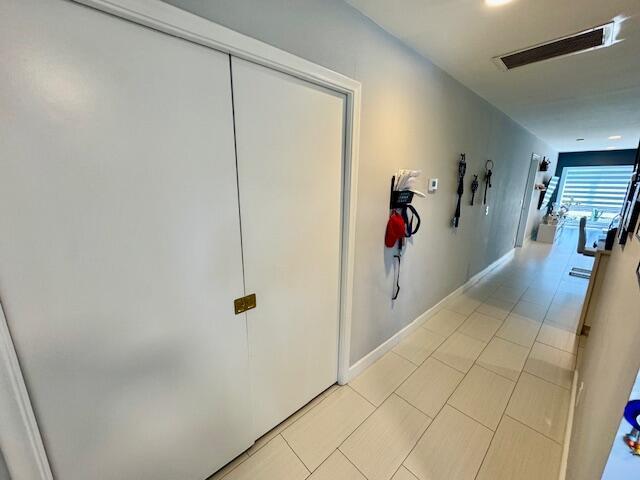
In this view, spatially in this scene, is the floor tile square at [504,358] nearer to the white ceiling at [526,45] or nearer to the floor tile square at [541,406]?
the floor tile square at [541,406]

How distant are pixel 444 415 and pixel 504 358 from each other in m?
0.99

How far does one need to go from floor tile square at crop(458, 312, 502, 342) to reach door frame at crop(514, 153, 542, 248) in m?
3.80

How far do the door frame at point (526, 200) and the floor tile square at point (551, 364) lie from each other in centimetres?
410

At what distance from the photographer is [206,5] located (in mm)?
915

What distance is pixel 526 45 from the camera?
172cm

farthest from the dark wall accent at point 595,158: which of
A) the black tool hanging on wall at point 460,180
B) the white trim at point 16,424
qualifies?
the white trim at point 16,424

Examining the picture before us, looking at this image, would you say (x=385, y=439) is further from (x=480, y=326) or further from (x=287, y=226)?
(x=480, y=326)

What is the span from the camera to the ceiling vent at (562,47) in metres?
1.57

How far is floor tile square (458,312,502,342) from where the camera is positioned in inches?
100

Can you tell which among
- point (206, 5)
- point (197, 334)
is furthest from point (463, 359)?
point (206, 5)

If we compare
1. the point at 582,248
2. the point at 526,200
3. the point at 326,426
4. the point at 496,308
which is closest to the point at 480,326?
the point at 496,308

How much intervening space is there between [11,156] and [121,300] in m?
0.52

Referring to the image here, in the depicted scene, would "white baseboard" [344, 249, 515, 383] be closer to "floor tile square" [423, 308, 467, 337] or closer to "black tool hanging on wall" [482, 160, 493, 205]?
"floor tile square" [423, 308, 467, 337]

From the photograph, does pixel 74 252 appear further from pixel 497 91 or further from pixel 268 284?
pixel 497 91
